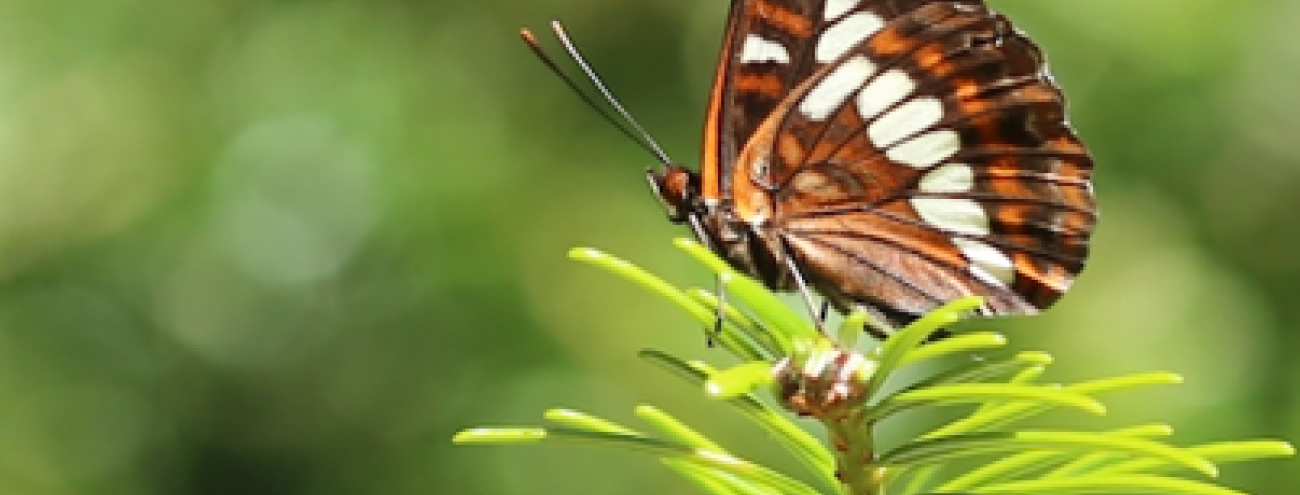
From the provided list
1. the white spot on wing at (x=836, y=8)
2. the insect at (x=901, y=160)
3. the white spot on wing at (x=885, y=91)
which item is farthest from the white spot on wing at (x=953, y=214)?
the white spot on wing at (x=836, y=8)

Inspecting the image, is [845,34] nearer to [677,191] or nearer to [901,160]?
[901,160]

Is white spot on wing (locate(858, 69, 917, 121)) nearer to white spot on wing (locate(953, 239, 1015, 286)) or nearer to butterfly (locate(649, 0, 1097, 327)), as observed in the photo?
butterfly (locate(649, 0, 1097, 327))

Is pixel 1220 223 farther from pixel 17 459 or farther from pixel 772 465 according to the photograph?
pixel 17 459

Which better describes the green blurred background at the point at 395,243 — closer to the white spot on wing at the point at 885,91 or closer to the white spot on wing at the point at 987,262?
the white spot on wing at the point at 987,262

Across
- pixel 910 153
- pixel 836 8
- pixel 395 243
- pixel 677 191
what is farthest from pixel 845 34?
pixel 395 243

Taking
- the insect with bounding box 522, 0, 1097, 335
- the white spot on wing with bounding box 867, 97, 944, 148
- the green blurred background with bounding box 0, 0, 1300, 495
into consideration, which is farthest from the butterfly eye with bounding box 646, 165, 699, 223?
the green blurred background with bounding box 0, 0, 1300, 495
